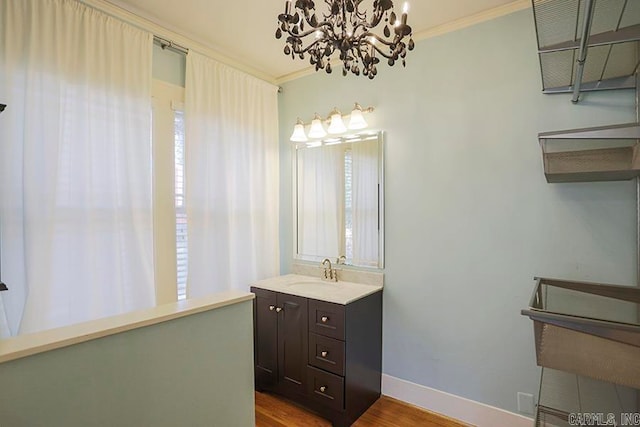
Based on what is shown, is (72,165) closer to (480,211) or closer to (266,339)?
(266,339)

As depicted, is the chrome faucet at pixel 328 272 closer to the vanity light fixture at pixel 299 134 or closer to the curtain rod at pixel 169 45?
the vanity light fixture at pixel 299 134

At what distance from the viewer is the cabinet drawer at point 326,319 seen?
216 cm

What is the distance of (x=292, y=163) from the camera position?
10.3 feet

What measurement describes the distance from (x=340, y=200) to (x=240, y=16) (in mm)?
1586

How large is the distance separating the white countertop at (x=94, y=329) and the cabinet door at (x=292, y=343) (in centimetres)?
88

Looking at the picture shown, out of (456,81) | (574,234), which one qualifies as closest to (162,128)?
(456,81)

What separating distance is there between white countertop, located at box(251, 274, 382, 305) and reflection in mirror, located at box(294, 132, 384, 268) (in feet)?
0.66

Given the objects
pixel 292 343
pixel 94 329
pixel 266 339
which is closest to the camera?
pixel 94 329

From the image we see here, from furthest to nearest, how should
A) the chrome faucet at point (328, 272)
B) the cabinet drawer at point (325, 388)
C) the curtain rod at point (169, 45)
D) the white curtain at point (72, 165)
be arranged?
1. the chrome faucet at point (328, 272)
2. the curtain rod at point (169, 45)
3. the cabinet drawer at point (325, 388)
4. the white curtain at point (72, 165)

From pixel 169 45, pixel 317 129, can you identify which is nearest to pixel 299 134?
pixel 317 129

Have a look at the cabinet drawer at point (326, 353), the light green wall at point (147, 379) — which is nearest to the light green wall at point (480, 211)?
the cabinet drawer at point (326, 353)

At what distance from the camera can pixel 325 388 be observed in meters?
2.21

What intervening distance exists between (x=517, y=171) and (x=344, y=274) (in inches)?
60.2

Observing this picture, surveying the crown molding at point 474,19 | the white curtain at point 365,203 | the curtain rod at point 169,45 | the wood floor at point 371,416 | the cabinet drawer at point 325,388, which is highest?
the crown molding at point 474,19
